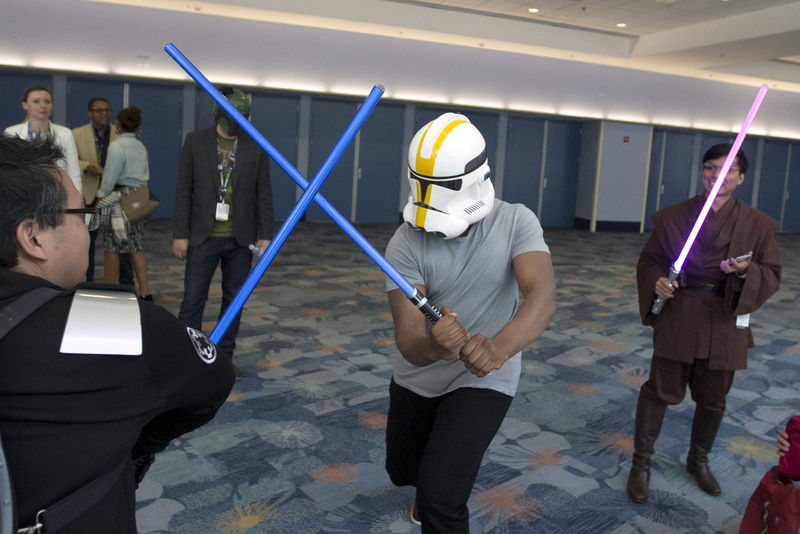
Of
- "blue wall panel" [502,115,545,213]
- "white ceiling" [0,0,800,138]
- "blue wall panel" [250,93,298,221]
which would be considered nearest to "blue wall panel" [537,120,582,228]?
"blue wall panel" [502,115,545,213]

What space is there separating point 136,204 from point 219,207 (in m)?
2.00

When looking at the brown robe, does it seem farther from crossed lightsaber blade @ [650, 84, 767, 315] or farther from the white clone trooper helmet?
the white clone trooper helmet

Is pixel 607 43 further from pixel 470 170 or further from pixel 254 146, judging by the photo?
pixel 470 170

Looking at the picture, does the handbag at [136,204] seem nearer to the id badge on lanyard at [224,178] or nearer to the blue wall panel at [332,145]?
the id badge on lanyard at [224,178]

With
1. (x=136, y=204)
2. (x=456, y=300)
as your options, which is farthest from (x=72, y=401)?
(x=136, y=204)

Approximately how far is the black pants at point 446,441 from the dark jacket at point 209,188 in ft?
6.60

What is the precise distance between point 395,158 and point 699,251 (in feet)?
39.5

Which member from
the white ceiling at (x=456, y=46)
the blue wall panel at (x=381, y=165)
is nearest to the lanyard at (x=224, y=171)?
the white ceiling at (x=456, y=46)

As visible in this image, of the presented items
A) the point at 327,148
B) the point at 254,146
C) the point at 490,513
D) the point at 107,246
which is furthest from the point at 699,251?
the point at 327,148

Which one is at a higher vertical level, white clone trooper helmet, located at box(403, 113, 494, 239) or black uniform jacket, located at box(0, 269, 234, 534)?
white clone trooper helmet, located at box(403, 113, 494, 239)

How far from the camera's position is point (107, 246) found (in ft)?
18.7

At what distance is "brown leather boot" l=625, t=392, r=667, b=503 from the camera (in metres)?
3.11

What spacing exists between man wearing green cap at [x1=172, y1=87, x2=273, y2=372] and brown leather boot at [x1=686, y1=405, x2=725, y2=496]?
2.47m

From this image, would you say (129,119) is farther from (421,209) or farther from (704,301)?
(704,301)
